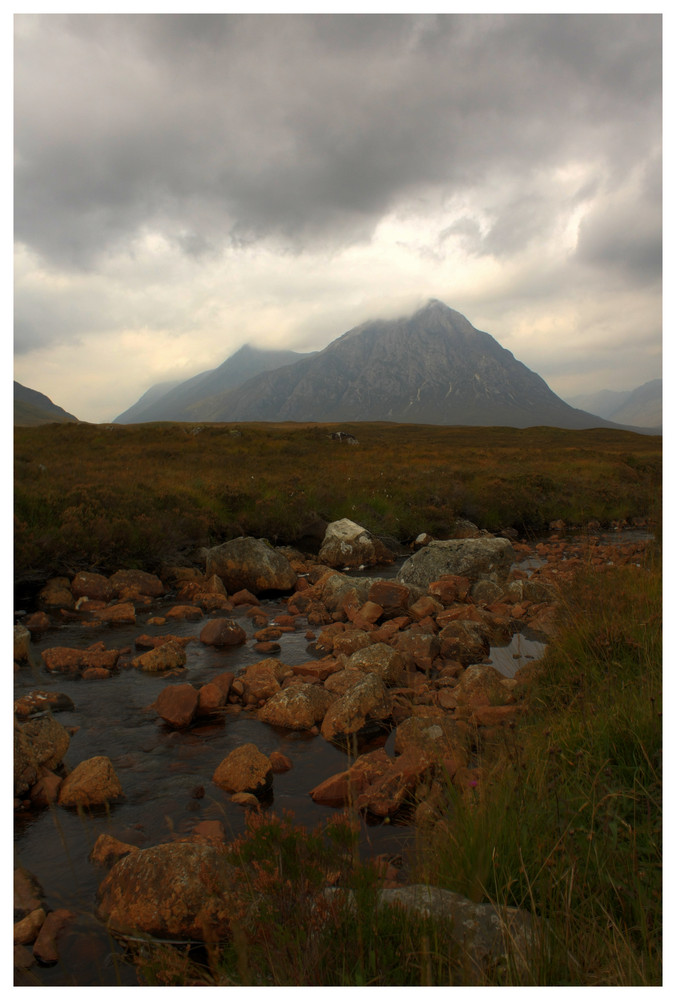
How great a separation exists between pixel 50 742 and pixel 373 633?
16.6ft

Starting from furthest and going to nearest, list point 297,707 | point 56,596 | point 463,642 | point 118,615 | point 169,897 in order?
point 56,596, point 118,615, point 463,642, point 297,707, point 169,897

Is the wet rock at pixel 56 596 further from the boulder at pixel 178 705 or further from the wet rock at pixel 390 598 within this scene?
the wet rock at pixel 390 598

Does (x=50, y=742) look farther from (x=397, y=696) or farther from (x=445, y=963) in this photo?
(x=445, y=963)

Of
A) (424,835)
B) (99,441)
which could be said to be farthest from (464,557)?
(99,441)

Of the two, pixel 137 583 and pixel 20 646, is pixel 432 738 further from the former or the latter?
pixel 137 583

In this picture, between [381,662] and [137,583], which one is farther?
[137,583]

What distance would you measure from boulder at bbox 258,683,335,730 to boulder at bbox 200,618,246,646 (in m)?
2.71

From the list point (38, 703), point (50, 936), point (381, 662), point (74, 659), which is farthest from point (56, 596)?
point (50, 936)

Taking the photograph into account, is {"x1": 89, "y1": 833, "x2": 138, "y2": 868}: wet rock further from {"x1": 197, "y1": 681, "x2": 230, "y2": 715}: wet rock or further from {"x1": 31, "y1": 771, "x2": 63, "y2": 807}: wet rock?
{"x1": 197, "y1": 681, "x2": 230, "y2": 715}: wet rock

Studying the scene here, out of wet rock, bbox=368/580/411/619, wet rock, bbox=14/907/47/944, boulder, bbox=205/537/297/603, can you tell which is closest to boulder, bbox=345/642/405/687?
wet rock, bbox=368/580/411/619

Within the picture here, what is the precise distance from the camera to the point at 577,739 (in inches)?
148

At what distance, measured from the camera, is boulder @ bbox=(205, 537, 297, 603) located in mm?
13141

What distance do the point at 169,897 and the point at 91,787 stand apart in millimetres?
2037

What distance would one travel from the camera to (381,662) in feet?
24.0
